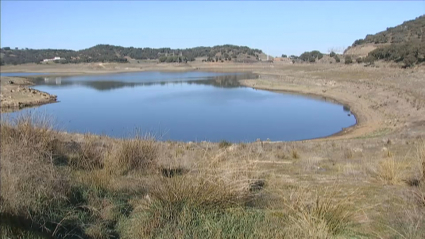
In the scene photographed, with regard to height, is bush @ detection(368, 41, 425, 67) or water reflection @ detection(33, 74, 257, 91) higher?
bush @ detection(368, 41, 425, 67)

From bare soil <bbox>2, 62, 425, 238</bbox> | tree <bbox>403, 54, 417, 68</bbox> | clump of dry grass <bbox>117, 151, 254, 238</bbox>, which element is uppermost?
tree <bbox>403, 54, 417, 68</bbox>

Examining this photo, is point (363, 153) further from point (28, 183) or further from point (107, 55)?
point (107, 55)

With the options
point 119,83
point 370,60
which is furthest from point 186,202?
point 119,83

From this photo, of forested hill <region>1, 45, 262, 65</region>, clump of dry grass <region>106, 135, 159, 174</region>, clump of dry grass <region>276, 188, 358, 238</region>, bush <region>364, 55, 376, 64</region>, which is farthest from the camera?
forested hill <region>1, 45, 262, 65</region>

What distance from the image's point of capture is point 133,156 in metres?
5.42

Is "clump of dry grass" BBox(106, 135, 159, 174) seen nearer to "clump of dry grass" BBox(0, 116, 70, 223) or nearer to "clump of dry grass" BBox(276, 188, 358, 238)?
"clump of dry grass" BBox(0, 116, 70, 223)

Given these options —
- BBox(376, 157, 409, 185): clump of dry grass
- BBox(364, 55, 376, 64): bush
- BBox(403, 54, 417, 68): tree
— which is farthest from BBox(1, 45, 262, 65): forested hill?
BBox(376, 157, 409, 185): clump of dry grass

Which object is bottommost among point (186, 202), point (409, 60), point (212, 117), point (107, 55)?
point (212, 117)

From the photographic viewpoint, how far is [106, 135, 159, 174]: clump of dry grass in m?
5.21

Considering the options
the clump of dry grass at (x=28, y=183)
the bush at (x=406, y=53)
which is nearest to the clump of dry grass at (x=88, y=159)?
the clump of dry grass at (x=28, y=183)

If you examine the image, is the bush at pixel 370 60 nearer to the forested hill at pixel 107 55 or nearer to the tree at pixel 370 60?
the tree at pixel 370 60

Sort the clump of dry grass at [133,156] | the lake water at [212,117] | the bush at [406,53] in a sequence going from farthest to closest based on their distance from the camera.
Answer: the bush at [406,53], the lake water at [212,117], the clump of dry grass at [133,156]

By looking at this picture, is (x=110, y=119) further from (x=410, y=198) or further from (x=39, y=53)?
(x=39, y=53)

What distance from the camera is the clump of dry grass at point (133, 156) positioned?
5.21 m
